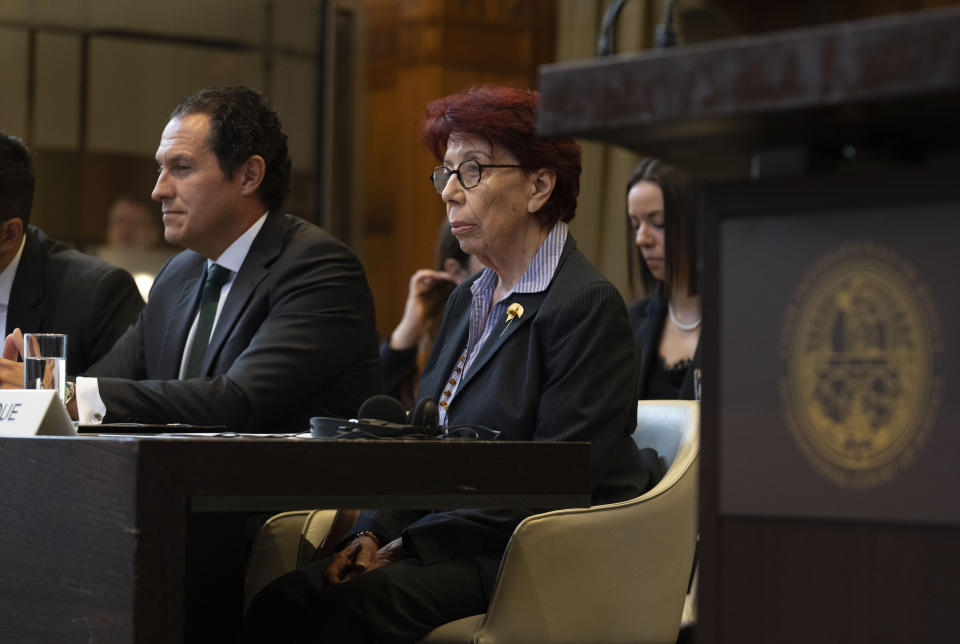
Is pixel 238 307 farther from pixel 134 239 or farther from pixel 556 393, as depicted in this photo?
pixel 134 239

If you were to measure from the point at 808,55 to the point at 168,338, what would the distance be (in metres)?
2.06

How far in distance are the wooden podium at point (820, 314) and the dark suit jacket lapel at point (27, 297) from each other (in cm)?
244

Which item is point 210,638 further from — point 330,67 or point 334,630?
point 330,67

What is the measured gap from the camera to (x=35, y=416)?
4.90 feet

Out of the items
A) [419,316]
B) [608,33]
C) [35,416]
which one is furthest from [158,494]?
[419,316]

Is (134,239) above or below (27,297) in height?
above

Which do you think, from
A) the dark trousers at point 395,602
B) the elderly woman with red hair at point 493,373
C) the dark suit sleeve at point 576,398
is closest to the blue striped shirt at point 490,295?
the elderly woman with red hair at point 493,373

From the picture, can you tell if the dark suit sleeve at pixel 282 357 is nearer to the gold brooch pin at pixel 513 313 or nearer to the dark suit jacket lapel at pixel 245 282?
the dark suit jacket lapel at pixel 245 282

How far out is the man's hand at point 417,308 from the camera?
394 centimetres

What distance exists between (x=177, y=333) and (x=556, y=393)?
984 millimetres

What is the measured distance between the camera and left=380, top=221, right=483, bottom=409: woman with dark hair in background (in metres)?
3.93

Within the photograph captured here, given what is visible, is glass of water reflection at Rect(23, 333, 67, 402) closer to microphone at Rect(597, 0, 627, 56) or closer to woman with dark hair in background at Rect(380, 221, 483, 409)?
microphone at Rect(597, 0, 627, 56)

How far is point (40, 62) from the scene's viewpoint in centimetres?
560

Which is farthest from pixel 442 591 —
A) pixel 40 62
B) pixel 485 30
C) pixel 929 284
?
pixel 485 30
